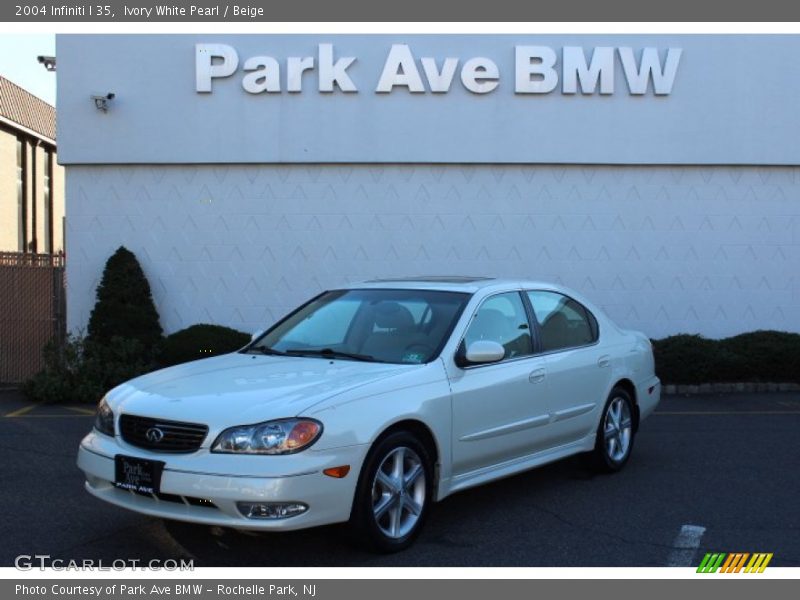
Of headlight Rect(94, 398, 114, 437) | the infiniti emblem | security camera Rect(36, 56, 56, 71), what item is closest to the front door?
the infiniti emblem

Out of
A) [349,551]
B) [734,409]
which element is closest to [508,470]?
[349,551]

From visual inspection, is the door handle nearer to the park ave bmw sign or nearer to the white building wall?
the white building wall

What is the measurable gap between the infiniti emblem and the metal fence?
8386 millimetres

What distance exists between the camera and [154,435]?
16.1 feet

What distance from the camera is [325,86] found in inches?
511

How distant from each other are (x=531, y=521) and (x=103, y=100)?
376 inches

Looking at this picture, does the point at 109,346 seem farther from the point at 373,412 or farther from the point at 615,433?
the point at 373,412

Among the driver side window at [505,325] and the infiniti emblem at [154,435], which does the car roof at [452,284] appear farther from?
the infiniti emblem at [154,435]

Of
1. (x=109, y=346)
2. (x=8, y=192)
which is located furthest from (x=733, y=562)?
(x=8, y=192)

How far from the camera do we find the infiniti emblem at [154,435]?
16.0 ft

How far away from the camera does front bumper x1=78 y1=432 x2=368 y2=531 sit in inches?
180

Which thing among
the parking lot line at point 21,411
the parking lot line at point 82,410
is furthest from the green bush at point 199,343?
the parking lot line at point 21,411

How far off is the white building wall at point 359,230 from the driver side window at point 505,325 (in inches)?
260

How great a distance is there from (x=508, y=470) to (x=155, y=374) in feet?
7.95
